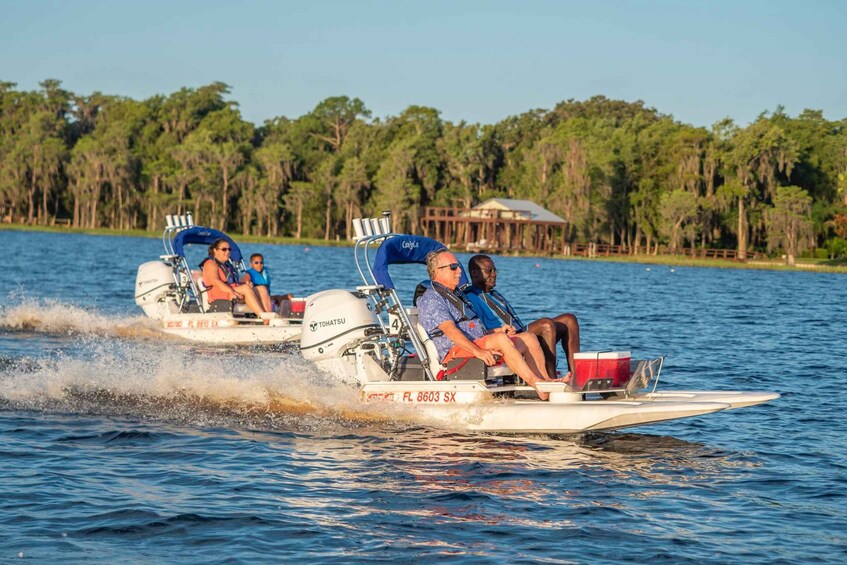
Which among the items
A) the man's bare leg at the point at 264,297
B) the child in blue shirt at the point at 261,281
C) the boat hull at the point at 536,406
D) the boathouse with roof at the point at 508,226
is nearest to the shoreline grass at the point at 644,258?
the boathouse with roof at the point at 508,226

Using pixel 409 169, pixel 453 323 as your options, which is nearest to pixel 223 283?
pixel 453 323

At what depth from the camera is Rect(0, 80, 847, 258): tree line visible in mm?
102062

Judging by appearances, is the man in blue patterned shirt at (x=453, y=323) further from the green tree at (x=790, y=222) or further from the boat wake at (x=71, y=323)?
the green tree at (x=790, y=222)

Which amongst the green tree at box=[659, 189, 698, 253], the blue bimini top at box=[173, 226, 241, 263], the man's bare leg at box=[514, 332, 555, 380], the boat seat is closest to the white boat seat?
the boat seat

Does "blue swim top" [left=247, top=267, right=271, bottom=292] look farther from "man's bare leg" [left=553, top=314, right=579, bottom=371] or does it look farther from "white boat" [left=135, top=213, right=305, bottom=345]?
"man's bare leg" [left=553, top=314, right=579, bottom=371]

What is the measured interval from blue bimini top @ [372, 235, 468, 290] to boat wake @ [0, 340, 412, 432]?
1.45m

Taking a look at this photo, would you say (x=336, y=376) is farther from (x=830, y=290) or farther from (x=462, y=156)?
(x=462, y=156)

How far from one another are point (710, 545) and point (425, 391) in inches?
194

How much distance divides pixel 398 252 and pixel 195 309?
10.9m

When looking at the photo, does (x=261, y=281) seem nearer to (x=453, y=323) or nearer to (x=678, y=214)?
(x=453, y=323)

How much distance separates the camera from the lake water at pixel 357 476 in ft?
29.2

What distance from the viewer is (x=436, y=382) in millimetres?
13250

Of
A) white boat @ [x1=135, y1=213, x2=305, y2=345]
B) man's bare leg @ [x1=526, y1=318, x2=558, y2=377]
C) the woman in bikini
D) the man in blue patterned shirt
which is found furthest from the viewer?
the woman in bikini

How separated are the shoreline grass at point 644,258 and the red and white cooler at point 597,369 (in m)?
78.9
